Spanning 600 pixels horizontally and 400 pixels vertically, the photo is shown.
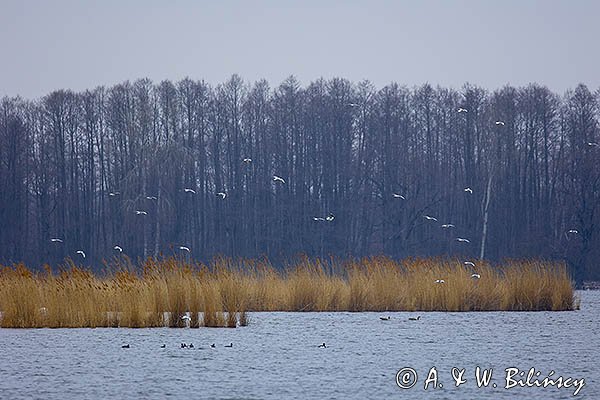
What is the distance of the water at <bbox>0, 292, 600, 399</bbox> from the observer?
42.1 ft

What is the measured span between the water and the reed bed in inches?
16.1

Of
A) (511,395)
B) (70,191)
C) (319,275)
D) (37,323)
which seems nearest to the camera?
(511,395)

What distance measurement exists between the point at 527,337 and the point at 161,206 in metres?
35.7

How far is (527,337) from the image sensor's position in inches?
734

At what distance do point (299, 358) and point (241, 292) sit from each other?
5.63 meters

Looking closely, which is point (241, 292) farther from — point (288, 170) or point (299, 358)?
point (288, 170)

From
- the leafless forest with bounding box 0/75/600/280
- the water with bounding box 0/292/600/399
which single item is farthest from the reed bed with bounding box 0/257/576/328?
the leafless forest with bounding box 0/75/600/280

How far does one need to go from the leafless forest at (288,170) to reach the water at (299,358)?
31.3m

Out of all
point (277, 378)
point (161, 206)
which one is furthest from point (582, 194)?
point (277, 378)

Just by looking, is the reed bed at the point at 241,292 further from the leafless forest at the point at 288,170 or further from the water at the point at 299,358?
the leafless forest at the point at 288,170

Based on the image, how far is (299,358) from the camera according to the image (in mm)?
15820

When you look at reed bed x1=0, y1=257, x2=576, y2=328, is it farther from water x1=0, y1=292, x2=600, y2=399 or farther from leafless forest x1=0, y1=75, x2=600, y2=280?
leafless forest x1=0, y1=75, x2=600, y2=280

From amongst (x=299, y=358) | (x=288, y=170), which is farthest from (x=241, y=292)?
(x=288, y=170)

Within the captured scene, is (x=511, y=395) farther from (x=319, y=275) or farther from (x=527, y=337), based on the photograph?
(x=319, y=275)
